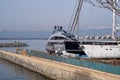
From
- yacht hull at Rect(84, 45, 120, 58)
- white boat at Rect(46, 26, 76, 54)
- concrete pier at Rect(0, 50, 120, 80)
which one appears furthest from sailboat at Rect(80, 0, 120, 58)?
white boat at Rect(46, 26, 76, 54)

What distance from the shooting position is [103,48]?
34156 millimetres

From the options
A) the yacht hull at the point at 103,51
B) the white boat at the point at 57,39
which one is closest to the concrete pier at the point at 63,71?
the yacht hull at the point at 103,51

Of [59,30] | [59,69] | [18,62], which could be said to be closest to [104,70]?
[59,69]

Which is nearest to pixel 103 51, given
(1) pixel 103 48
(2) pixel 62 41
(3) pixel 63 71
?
(1) pixel 103 48

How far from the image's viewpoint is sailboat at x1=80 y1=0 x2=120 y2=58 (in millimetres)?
33375

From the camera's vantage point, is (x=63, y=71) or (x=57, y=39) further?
(x=57, y=39)

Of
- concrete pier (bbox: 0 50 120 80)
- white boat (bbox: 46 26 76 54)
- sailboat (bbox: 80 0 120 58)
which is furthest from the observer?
white boat (bbox: 46 26 76 54)

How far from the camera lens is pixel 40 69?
101 ft

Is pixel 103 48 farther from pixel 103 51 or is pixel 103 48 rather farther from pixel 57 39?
pixel 57 39

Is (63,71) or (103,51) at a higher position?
(103,51)

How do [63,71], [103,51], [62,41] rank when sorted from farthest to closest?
[62,41], [103,51], [63,71]

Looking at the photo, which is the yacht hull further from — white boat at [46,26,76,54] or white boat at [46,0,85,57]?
white boat at [46,26,76,54]

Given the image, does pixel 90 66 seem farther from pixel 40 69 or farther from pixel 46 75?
pixel 40 69

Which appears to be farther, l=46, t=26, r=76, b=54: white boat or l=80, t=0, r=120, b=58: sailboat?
l=46, t=26, r=76, b=54: white boat
